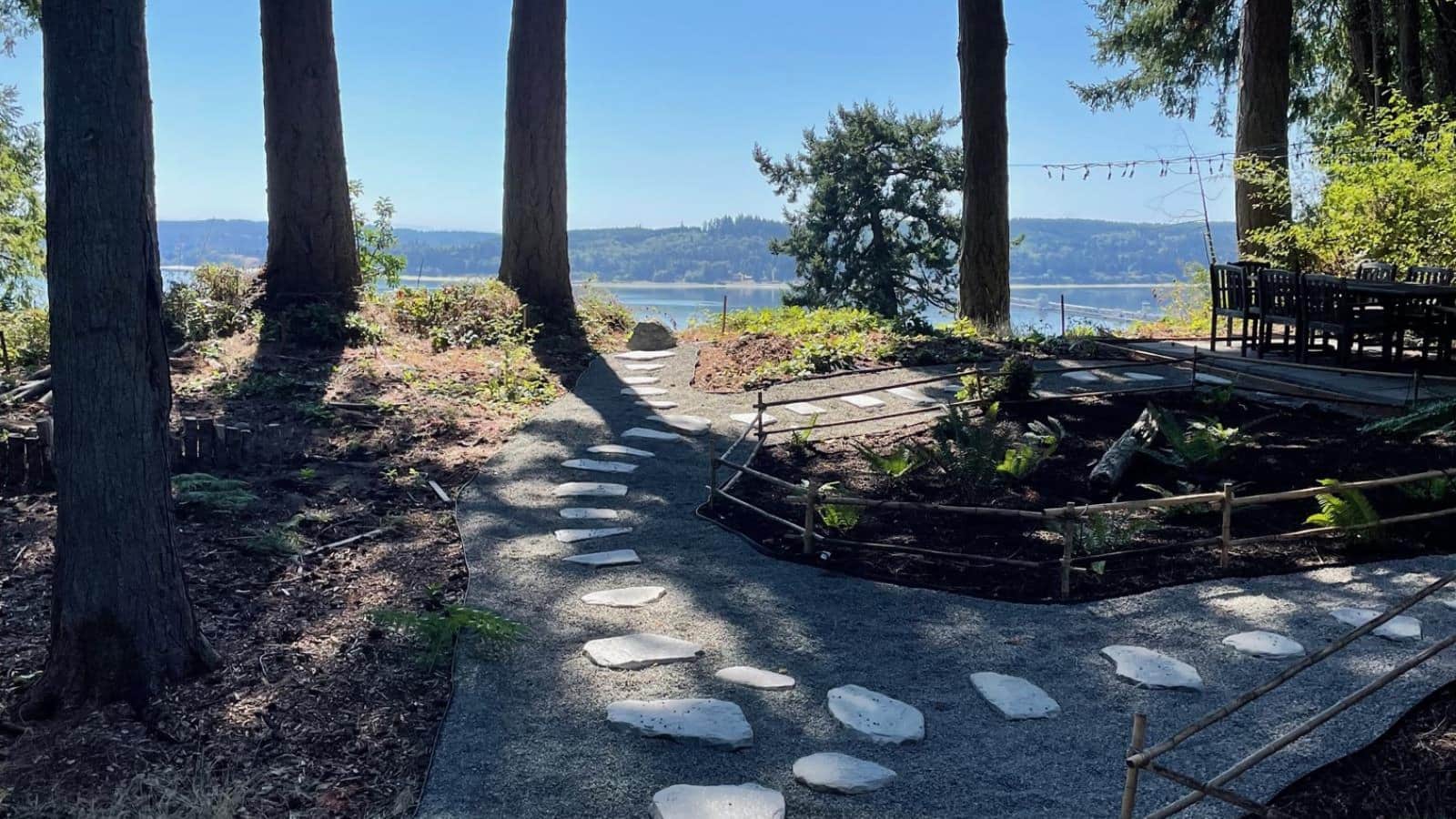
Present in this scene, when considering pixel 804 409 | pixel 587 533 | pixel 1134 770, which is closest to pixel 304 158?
pixel 804 409

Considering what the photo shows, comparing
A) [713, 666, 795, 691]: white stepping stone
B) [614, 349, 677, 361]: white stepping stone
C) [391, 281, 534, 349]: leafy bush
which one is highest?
[391, 281, 534, 349]: leafy bush

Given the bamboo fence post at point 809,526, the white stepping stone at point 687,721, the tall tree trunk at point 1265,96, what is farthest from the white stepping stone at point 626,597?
the tall tree trunk at point 1265,96

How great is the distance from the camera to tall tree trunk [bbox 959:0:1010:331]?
12.8 meters

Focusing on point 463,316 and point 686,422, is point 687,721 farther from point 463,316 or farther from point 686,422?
point 463,316

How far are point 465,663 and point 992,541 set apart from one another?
2.62 metres

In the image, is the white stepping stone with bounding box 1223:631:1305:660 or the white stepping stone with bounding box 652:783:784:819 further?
the white stepping stone with bounding box 1223:631:1305:660

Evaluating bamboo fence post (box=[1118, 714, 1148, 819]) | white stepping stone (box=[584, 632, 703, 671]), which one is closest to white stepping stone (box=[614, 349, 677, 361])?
white stepping stone (box=[584, 632, 703, 671])

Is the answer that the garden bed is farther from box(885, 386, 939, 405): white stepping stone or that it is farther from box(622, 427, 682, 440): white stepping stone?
box(885, 386, 939, 405): white stepping stone

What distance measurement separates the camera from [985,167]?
1325 cm

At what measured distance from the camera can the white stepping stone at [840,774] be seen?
120 inches

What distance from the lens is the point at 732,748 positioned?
329 centimetres

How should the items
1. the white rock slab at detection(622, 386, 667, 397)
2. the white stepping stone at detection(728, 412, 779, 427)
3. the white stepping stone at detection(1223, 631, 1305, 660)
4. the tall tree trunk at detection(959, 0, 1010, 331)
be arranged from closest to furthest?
the white stepping stone at detection(1223, 631, 1305, 660)
the white stepping stone at detection(728, 412, 779, 427)
the white rock slab at detection(622, 386, 667, 397)
the tall tree trunk at detection(959, 0, 1010, 331)

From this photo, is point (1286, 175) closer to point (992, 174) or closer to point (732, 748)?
point (992, 174)

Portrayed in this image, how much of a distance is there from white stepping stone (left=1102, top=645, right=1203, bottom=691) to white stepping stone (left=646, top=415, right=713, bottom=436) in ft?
15.5
